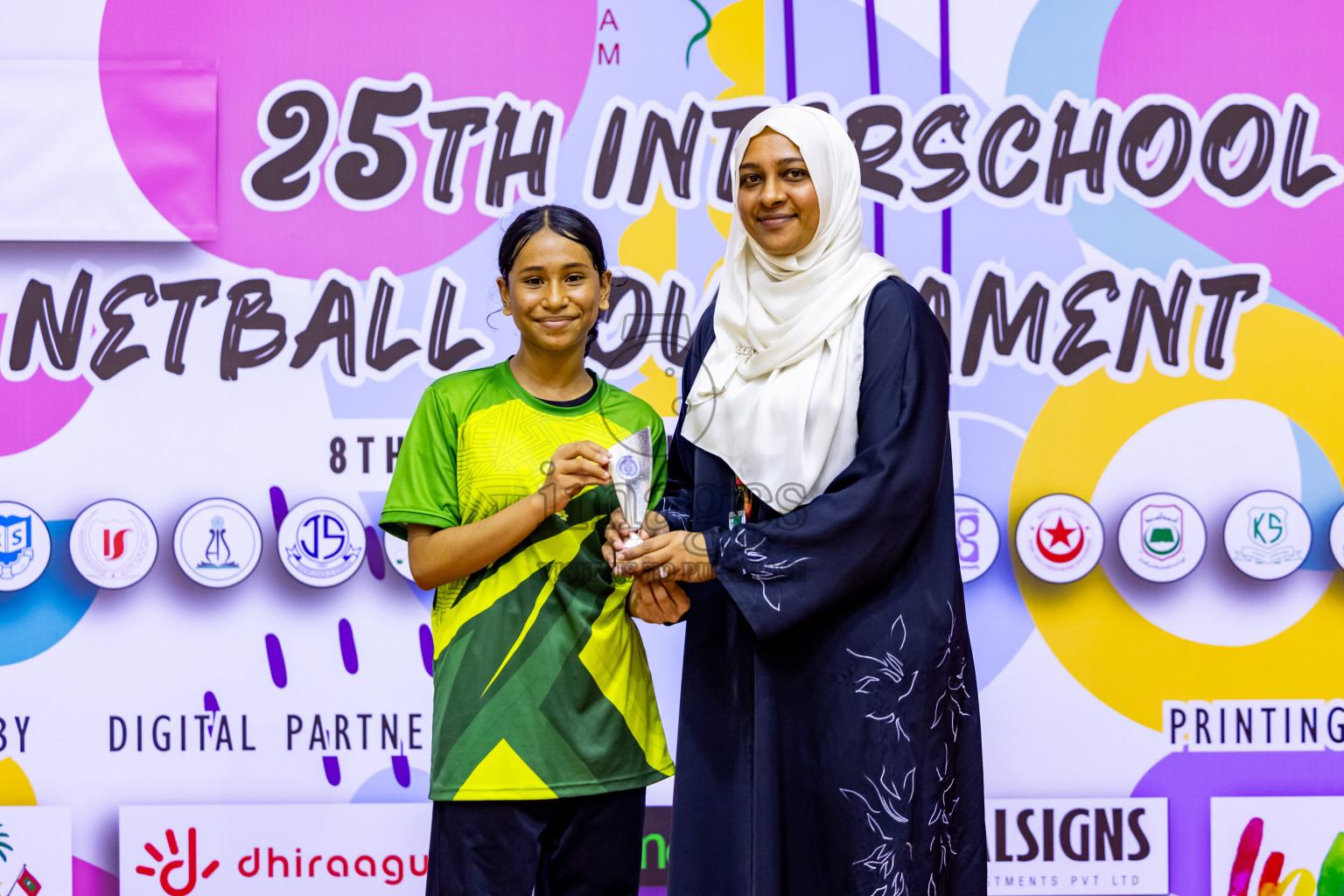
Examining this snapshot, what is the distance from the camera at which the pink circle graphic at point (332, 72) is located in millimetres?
2152

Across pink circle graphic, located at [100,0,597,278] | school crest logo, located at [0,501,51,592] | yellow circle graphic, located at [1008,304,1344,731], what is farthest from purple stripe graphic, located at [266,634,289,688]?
yellow circle graphic, located at [1008,304,1344,731]

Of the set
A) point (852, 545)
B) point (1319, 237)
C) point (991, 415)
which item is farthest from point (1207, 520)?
point (852, 545)

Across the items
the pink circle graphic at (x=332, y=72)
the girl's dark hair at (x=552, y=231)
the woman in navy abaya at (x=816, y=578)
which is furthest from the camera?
the pink circle graphic at (x=332, y=72)

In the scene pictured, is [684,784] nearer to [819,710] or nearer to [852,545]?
[819,710]

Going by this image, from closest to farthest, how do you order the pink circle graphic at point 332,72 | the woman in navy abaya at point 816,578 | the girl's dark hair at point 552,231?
the woman in navy abaya at point 816,578 → the girl's dark hair at point 552,231 → the pink circle graphic at point 332,72

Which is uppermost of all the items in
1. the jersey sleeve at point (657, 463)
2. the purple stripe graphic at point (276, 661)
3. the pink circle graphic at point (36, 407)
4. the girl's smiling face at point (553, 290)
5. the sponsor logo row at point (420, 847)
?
the girl's smiling face at point (553, 290)

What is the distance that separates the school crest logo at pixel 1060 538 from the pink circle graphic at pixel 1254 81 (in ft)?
2.07

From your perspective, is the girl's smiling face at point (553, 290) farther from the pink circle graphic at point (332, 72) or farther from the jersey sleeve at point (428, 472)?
the pink circle graphic at point (332, 72)

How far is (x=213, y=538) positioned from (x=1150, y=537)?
6.40 feet

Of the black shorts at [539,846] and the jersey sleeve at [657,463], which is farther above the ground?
the jersey sleeve at [657,463]

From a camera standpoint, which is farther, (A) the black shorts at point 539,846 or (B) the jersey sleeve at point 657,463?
(B) the jersey sleeve at point 657,463

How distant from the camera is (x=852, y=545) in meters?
1.36

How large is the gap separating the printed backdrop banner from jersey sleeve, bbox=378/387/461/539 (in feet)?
2.44

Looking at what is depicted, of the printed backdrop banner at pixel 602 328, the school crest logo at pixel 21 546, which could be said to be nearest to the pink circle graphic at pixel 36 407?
the printed backdrop banner at pixel 602 328
